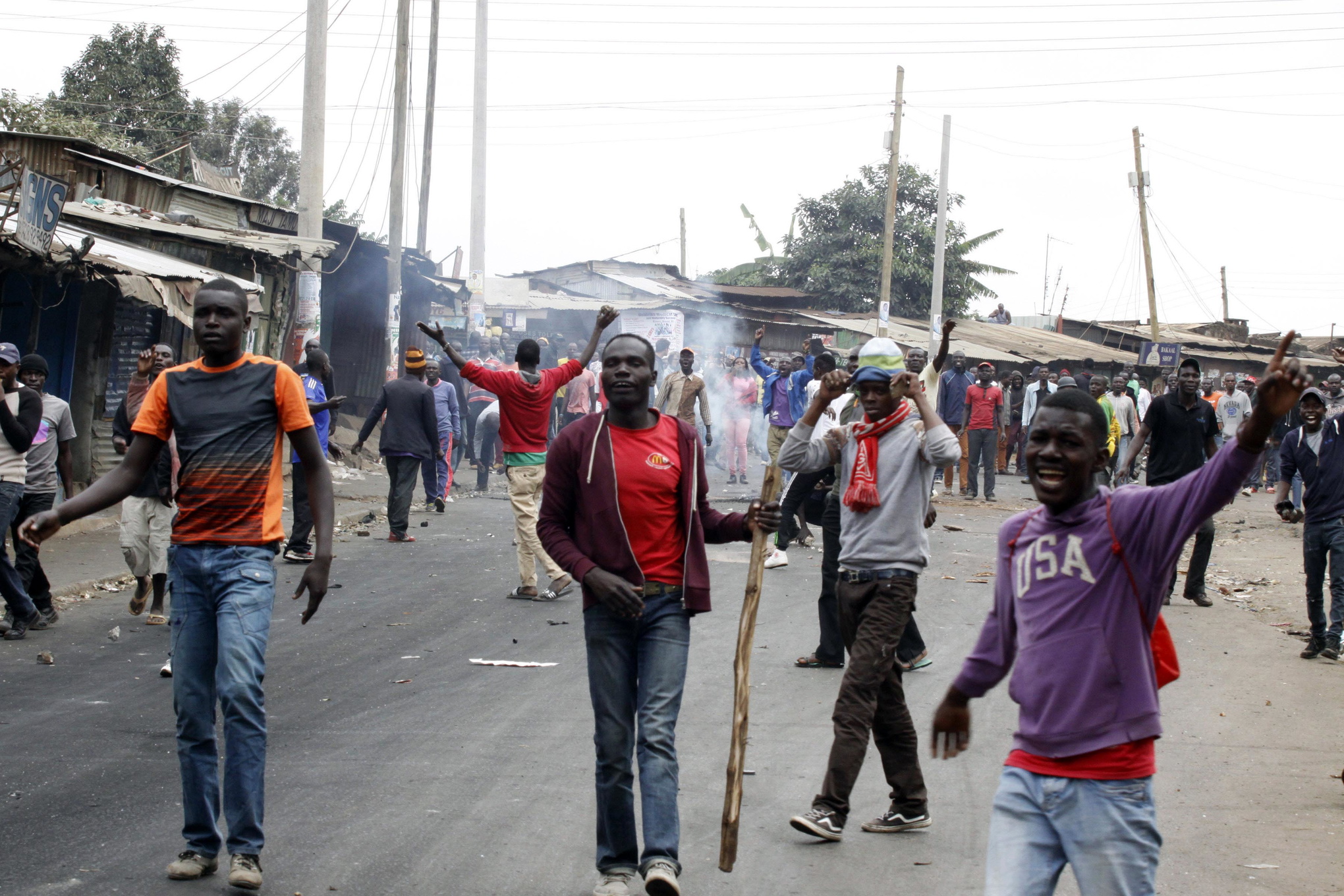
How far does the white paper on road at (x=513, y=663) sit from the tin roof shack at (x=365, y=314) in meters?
16.5

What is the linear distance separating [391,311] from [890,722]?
17.9 m

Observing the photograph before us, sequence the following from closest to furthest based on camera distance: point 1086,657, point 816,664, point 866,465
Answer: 1. point 1086,657
2. point 866,465
3. point 816,664

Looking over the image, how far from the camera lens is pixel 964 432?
19.9m

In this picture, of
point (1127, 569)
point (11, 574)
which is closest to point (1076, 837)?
point (1127, 569)

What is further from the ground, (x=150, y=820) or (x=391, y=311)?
(x=391, y=311)

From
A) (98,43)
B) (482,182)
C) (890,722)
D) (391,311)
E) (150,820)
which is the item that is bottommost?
(150,820)

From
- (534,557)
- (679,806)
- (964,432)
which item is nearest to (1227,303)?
(964,432)

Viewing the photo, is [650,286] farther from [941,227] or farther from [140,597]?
[140,597]

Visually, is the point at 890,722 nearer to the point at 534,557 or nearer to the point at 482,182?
the point at 534,557

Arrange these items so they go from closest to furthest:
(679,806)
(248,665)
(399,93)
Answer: (248,665) < (679,806) < (399,93)

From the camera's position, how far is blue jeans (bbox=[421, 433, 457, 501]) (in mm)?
15766

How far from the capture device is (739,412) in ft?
65.3

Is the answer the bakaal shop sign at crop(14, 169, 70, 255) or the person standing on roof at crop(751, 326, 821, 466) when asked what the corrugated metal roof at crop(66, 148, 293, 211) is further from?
the person standing on roof at crop(751, 326, 821, 466)

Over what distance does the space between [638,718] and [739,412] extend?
622 inches
